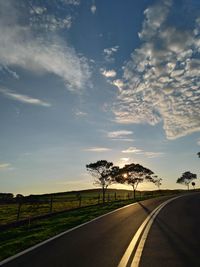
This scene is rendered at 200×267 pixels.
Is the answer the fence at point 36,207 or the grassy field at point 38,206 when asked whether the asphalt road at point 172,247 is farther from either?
the grassy field at point 38,206

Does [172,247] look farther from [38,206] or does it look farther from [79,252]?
[38,206]

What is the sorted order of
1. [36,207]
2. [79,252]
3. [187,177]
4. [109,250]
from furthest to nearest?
[187,177] → [36,207] → [109,250] → [79,252]

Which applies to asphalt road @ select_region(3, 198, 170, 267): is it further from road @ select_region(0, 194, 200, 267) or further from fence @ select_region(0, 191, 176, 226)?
fence @ select_region(0, 191, 176, 226)

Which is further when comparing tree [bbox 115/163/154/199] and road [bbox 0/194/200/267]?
tree [bbox 115/163/154/199]

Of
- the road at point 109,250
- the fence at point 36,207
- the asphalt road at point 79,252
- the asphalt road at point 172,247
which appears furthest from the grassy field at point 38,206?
the asphalt road at point 172,247

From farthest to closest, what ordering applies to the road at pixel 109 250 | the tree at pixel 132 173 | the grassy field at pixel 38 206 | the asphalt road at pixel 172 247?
the tree at pixel 132 173 < the grassy field at pixel 38 206 < the road at pixel 109 250 < the asphalt road at pixel 172 247

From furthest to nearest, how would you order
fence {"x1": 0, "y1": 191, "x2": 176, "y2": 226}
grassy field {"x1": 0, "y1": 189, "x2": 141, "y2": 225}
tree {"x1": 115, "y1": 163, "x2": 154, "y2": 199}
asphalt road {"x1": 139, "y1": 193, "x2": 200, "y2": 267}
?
tree {"x1": 115, "y1": 163, "x2": 154, "y2": 199}, grassy field {"x1": 0, "y1": 189, "x2": 141, "y2": 225}, fence {"x1": 0, "y1": 191, "x2": 176, "y2": 226}, asphalt road {"x1": 139, "y1": 193, "x2": 200, "y2": 267}

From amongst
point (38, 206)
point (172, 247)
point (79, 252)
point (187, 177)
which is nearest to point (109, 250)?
point (79, 252)

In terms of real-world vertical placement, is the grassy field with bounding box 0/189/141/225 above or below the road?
above

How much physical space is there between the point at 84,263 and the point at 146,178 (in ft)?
243

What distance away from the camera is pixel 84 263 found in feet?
23.2

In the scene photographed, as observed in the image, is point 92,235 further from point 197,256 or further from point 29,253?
point 197,256

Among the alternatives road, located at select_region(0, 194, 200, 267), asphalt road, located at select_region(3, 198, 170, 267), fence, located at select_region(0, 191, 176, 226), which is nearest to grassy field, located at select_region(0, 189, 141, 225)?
fence, located at select_region(0, 191, 176, 226)

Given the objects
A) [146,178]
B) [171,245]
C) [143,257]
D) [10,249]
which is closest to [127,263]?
[143,257]
